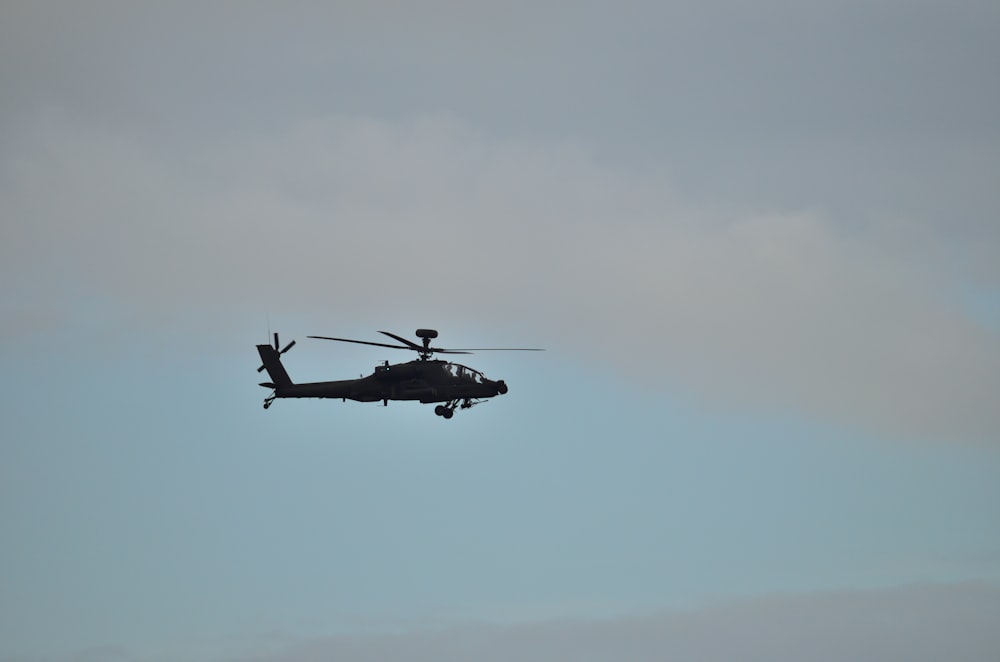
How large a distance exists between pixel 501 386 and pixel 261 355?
22.1 meters

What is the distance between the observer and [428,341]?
120m

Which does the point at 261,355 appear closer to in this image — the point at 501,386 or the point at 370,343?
the point at 370,343

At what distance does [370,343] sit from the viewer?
116938mm

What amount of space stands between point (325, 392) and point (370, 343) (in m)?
8.88

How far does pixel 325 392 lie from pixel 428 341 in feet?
34.0

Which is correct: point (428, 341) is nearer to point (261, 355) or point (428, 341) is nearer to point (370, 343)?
point (370, 343)

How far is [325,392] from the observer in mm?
123438

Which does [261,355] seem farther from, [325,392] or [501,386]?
[501,386]

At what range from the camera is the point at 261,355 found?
414 ft

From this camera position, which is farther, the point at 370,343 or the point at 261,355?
the point at 261,355

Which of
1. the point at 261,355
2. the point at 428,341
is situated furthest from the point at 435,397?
the point at 261,355

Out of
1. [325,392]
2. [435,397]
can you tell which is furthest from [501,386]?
[325,392]

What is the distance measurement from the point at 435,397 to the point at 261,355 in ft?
56.6

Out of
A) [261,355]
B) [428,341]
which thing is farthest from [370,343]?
[261,355]
